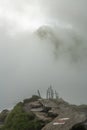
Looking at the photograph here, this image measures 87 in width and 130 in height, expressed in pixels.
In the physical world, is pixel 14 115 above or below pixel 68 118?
above

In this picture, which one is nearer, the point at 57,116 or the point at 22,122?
the point at 57,116

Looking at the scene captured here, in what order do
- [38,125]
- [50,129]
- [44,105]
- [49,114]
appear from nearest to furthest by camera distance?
[50,129]
[38,125]
[49,114]
[44,105]

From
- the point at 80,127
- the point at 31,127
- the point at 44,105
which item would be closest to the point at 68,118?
the point at 80,127

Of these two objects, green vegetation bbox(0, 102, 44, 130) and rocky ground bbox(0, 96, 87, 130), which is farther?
green vegetation bbox(0, 102, 44, 130)

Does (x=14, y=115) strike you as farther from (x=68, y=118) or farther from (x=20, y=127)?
(x=68, y=118)

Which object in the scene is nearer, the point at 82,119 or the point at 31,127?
the point at 82,119

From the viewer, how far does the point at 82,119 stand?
26.8 meters

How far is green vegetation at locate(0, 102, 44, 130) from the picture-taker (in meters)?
28.9

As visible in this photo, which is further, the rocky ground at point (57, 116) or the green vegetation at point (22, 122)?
the green vegetation at point (22, 122)

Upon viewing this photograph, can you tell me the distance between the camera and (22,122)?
98.7 ft

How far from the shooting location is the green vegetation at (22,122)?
28.9 m

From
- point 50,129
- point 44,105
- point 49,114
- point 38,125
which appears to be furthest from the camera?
point 44,105

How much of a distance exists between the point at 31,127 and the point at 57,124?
3.43 meters

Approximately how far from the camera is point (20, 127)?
29609mm
